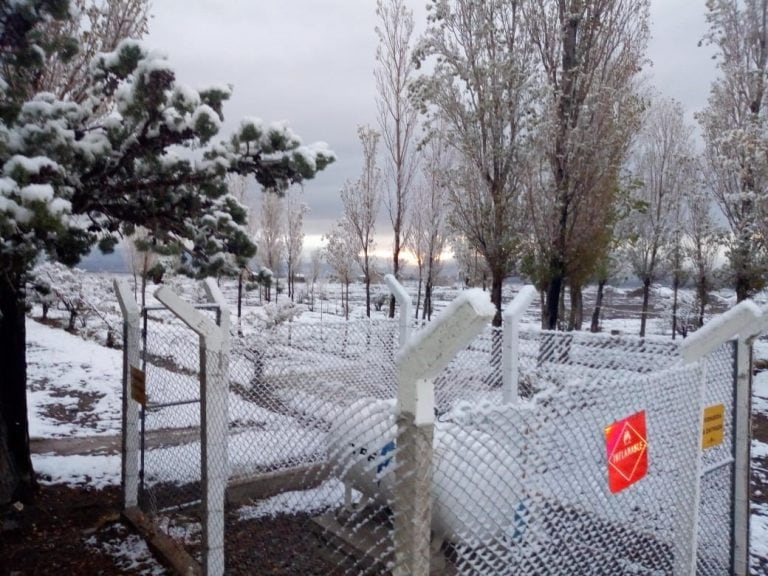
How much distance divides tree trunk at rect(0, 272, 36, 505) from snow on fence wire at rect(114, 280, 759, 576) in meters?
1.18

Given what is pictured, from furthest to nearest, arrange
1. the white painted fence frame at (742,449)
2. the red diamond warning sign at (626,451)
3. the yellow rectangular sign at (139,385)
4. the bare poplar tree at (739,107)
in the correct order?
the bare poplar tree at (739,107)
the yellow rectangular sign at (139,385)
the white painted fence frame at (742,449)
the red diamond warning sign at (626,451)

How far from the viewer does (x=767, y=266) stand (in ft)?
46.9

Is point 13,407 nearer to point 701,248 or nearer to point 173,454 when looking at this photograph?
point 173,454

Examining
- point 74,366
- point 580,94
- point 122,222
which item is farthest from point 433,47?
point 74,366

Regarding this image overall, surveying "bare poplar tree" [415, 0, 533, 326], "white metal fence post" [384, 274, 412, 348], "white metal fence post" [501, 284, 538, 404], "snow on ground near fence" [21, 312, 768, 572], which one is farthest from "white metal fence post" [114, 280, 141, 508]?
"bare poplar tree" [415, 0, 533, 326]

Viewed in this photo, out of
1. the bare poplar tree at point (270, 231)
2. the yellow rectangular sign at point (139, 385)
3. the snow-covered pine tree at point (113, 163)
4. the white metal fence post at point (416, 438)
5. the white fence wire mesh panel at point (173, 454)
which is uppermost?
the bare poplar tree at point (270, 231)

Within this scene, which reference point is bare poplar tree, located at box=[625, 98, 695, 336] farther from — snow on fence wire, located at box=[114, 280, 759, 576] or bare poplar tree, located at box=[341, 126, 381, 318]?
snow on fence wire, located at box=[114, 280, 759, 576]

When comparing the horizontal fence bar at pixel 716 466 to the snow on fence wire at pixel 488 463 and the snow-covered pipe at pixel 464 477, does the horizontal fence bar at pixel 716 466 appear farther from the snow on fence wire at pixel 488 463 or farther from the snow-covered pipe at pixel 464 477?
the snow-covered pipe at pixel 464 477

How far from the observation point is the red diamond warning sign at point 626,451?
2.59 meters

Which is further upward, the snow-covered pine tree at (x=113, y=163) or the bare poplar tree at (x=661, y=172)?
the bare poplar tree at (x=661, y=172)

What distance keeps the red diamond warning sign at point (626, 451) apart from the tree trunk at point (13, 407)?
182 inches

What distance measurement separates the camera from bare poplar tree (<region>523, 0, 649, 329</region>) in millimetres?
11203

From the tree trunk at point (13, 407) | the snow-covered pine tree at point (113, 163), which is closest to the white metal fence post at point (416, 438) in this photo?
the snow-covered pine tree at point (113, 163)

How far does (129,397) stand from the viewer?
4.92m
